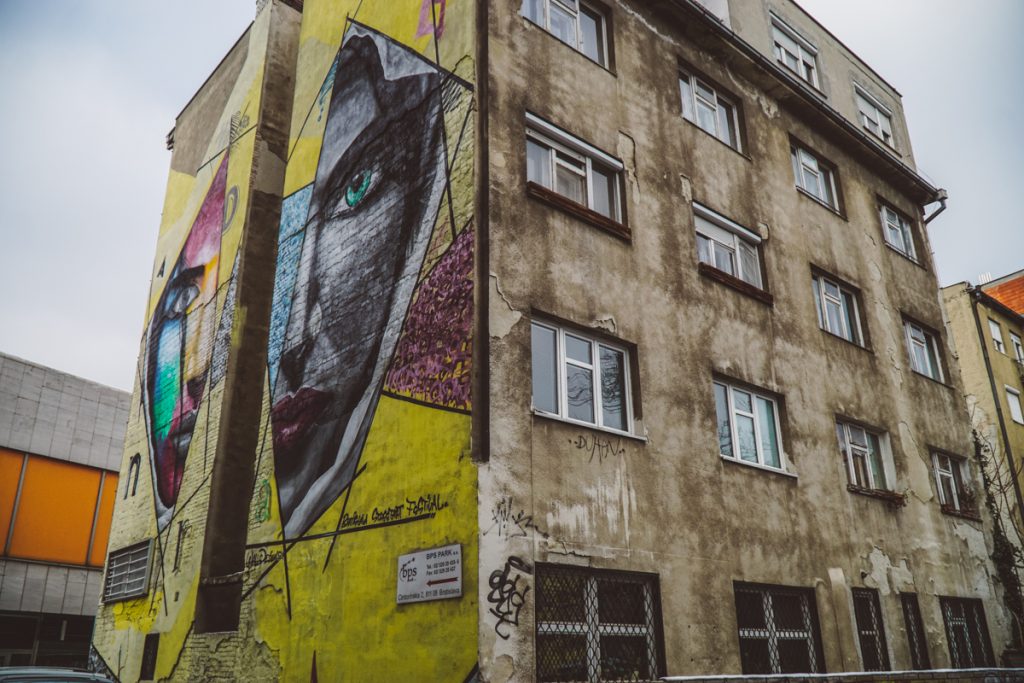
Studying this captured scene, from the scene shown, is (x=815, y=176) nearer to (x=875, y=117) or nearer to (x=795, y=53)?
(x=795, y=53)

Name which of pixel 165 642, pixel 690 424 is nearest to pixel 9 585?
pixel 165 642

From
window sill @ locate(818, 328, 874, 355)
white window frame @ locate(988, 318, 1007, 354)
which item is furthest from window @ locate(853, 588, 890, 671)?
white window frame @ locate(988, 318, 1007, 354)

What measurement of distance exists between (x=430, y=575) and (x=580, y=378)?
3161 mm

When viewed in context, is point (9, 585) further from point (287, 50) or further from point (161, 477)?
point (287, 50)

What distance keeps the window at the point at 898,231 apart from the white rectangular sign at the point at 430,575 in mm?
13897

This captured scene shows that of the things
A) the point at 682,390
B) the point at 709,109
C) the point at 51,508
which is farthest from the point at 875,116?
the point at 51,508

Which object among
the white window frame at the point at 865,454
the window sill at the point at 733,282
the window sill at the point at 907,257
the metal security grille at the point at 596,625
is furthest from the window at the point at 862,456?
the metal security grille at the point at 596,625

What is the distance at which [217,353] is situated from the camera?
49.2 feet

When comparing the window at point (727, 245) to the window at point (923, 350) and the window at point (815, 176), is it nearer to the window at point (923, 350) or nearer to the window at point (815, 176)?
the window at point (815, 176)

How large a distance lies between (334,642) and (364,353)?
3.84 metres

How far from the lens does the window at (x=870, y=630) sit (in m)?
12.2

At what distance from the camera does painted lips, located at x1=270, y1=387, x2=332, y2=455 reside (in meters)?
11.9

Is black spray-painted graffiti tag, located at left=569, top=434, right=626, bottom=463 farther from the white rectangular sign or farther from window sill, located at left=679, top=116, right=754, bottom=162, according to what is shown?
window sill, located at left=679, top=116, right=754, bottom=162

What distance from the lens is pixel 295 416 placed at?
1231 cm
